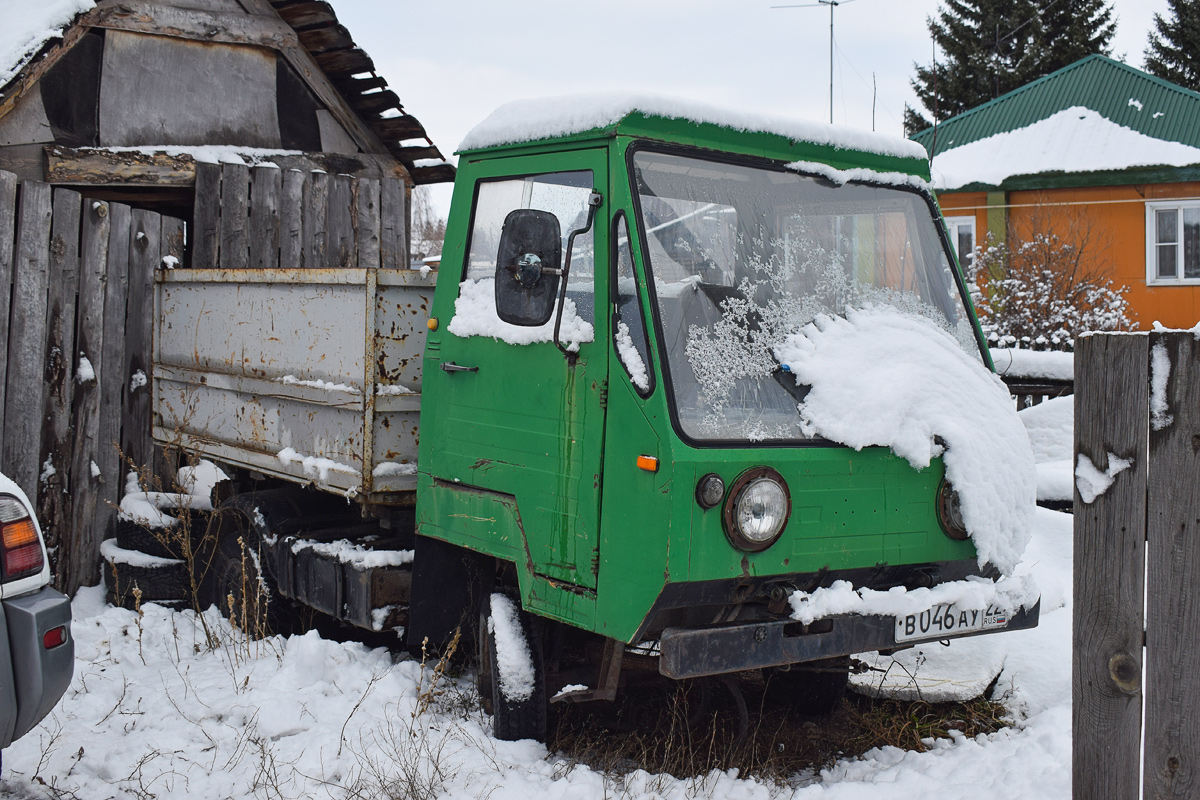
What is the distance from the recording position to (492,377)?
4.21 metres

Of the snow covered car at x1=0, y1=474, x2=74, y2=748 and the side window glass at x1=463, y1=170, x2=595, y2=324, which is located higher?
the side window glass at x1=463, y1=170, x2=595, y2=324

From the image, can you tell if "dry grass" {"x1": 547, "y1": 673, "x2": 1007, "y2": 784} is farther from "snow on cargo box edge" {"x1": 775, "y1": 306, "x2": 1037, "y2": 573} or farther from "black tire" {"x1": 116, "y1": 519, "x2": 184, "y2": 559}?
"black tire" {"x1": 116, "y1": 519, "x2": 184, "y2": 559}

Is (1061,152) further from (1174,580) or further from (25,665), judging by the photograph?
(25,665)

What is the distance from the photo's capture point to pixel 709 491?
3361 millimetres

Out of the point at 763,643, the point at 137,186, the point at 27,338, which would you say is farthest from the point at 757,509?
the point at 137,186

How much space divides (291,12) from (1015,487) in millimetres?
8404

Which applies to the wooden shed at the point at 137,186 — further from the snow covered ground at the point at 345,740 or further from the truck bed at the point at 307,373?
the snow covered ground at the point at 345,740

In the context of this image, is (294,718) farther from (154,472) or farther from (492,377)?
(154,472)

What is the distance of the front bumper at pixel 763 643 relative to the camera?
11.0ft

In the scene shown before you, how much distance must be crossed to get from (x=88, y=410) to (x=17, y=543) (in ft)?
11.9

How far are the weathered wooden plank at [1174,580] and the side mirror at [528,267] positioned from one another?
193 cm

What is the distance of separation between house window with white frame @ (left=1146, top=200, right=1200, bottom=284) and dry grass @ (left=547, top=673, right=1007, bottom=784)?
17.7 metres

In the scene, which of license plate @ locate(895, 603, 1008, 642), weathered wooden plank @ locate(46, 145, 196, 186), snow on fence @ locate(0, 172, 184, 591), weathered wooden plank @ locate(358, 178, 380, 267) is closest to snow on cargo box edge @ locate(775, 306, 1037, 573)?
license plate @ locate(895, 603, 1008, 642)

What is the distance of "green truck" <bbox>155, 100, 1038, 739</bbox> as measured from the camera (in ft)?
11.4
